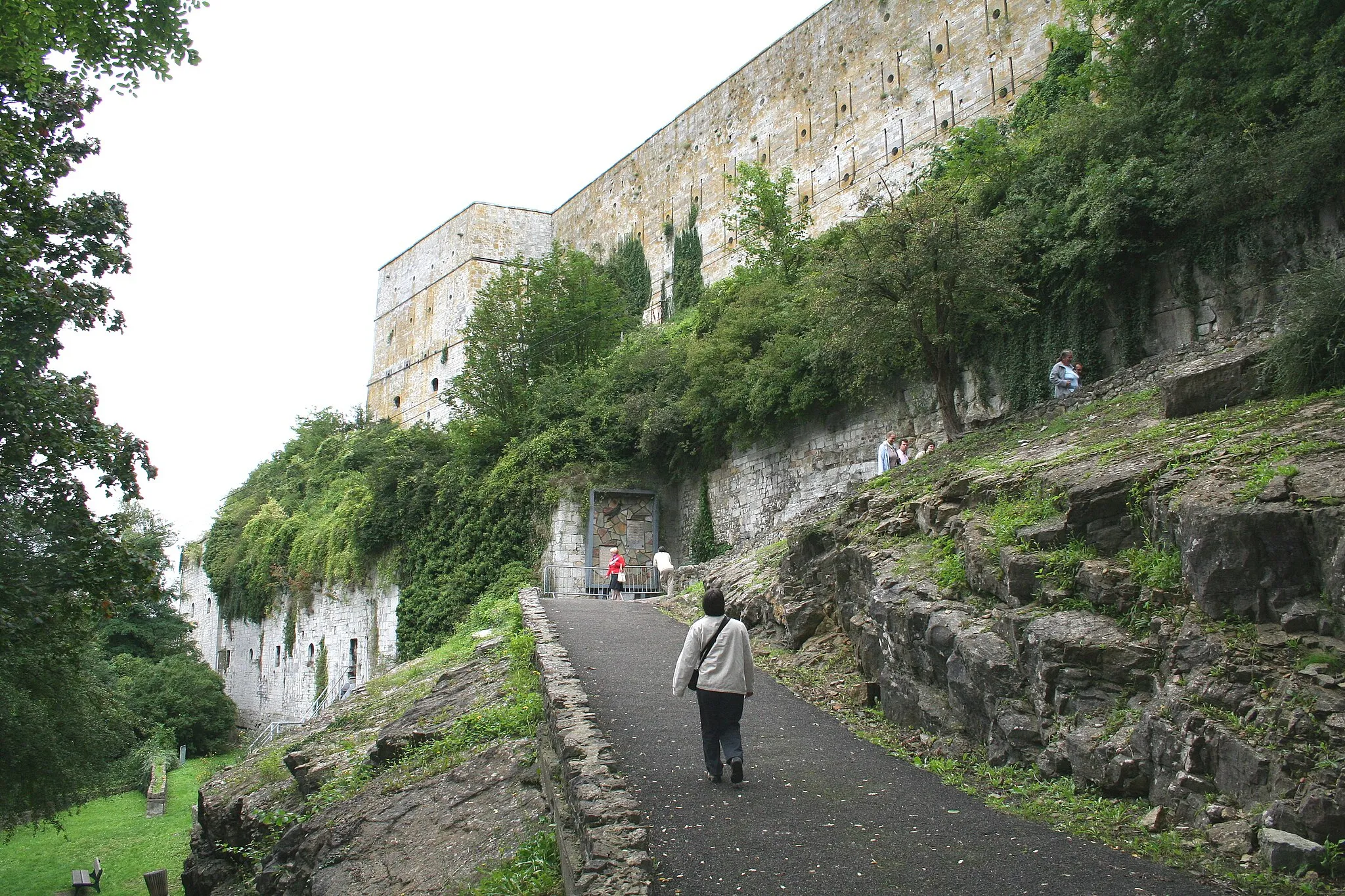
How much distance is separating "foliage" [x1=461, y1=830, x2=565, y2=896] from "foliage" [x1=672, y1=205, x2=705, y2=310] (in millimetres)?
26443

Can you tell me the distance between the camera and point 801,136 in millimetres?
28406

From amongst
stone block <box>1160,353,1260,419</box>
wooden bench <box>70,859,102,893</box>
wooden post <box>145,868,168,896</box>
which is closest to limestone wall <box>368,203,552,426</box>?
wooden bench <box>70,859,102,893</box>

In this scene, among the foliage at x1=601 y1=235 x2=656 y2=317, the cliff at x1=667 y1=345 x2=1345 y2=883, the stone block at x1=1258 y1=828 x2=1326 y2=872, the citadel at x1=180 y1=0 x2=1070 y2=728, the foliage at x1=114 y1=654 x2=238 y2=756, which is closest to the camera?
the stone block at x1=1258 y1=828 x2=1326 y2=872

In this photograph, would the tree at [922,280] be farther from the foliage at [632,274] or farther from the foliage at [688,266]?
the foliage at [632,274]

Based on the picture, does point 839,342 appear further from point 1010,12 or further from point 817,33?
point 817,33

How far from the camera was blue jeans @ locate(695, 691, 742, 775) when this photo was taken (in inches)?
217

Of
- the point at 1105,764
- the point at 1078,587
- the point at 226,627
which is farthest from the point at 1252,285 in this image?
the point at 226,627

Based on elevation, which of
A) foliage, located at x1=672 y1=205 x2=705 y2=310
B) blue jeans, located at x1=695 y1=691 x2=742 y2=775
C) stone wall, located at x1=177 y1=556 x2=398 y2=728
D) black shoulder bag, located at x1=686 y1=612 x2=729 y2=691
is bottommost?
stone wall, located at x1=177 y1=556 x2=398 y2=728

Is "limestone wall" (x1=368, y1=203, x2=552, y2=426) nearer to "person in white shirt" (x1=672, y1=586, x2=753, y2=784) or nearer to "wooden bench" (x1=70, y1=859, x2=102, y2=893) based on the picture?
"wooden bench" (x1=70, y1=859, x2=102, y2=893)

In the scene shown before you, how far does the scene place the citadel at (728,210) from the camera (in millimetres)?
18906

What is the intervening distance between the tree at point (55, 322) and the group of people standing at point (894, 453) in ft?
31.7

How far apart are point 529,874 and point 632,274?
31.0 m

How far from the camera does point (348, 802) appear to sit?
7809 mm

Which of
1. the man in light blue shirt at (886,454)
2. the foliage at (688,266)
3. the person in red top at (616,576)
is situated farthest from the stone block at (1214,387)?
the foliage at (688,266)
